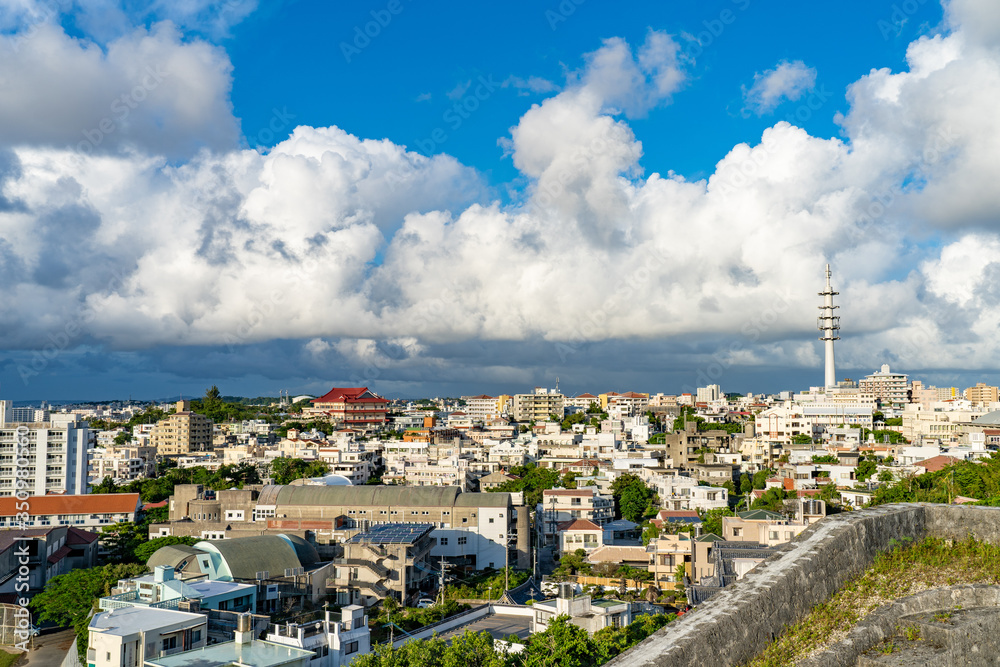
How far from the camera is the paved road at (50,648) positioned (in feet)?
51.7

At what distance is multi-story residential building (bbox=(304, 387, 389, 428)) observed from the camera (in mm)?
61656

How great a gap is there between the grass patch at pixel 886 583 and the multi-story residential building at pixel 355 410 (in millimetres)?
56497

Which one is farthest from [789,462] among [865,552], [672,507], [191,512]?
[865,552]

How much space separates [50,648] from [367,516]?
10.2 meters

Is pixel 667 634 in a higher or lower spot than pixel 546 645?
higher

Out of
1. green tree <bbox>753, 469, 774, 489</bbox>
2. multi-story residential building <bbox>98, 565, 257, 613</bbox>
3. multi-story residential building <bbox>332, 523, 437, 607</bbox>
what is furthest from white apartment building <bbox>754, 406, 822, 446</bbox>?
multi-story residential building <bbox>98, 565, 257, 613</bbox>

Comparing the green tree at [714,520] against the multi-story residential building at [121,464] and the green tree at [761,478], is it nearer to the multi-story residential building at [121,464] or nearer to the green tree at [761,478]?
the green tree at [761,478]

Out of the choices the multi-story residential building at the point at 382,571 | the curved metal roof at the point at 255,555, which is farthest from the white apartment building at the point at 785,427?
the curved metal roof at the point at 255,555

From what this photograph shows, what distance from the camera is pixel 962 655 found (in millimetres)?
3832

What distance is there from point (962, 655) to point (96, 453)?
46.0m

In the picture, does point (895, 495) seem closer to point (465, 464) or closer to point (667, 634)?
point (465, 464)

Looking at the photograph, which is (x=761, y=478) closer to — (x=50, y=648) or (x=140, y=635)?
(x=50, y=648)

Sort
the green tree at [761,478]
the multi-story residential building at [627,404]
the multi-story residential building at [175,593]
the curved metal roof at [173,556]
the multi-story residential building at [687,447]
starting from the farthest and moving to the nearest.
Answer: the multi-story residential building at [627,404] < the multi-story residential building at [687,447] < the green tree at [761,478] < the curved metal roof at [173,556] < the multi-story residential building at [175,593]

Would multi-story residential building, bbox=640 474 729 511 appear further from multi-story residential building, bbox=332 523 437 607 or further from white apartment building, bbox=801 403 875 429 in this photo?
white apartment building, bbox=801 403 875 429
